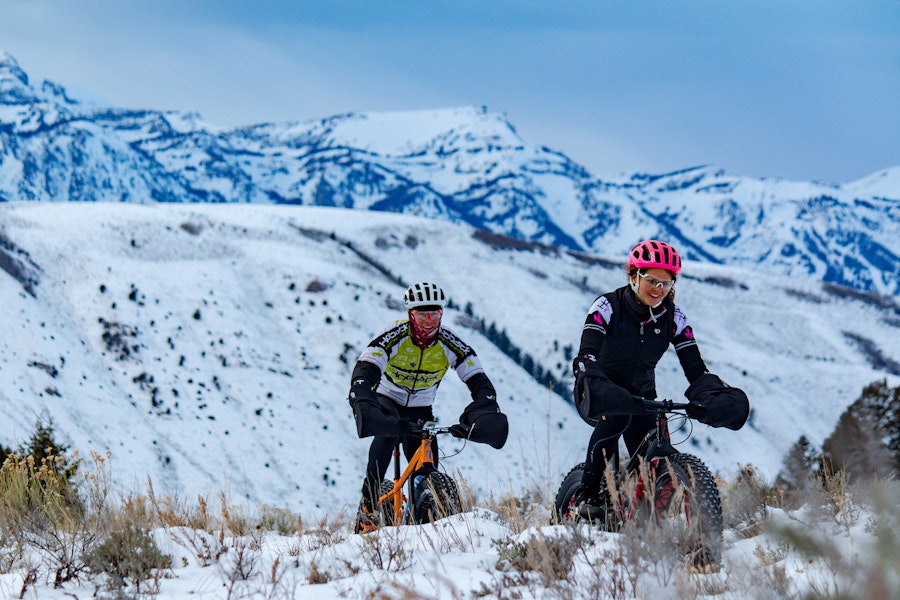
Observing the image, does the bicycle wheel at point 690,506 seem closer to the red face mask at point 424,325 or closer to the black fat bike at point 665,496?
the black fat bike at point 665,496

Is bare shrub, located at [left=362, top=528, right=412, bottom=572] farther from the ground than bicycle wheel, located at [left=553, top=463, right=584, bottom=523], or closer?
closer

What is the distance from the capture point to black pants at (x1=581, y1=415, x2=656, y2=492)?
571 centimetres

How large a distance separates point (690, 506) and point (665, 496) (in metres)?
0.32

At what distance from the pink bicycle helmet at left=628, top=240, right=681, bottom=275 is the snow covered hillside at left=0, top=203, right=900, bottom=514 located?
5.81 ft

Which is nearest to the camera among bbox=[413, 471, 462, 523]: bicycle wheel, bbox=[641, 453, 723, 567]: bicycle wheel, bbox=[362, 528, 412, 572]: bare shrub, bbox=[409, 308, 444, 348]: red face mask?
bbox=[641, 453, 723, 567]: bicycle wheel

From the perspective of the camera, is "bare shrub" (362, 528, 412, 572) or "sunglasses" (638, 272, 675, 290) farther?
"sunglasses" (638, 272, 675, 290)

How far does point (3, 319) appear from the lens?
4734cm

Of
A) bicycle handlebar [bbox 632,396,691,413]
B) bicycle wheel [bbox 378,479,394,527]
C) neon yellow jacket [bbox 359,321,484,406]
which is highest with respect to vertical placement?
neon yellow jacket [bbox 359,321,484,406]

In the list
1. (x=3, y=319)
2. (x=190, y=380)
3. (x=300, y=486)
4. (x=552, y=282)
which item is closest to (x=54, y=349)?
(x=3, y=319)

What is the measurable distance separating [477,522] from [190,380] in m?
A: 52.7

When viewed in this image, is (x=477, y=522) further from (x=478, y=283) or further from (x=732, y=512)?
(x=478, y=283)

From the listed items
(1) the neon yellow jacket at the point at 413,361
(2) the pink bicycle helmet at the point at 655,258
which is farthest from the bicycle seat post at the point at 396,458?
(2) the pink bicycle helmet at the point at 655,258

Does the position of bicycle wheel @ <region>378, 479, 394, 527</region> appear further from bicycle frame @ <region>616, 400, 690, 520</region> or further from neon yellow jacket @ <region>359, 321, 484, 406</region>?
bicycle frame @ <region>616, 400, 690, 520</region>

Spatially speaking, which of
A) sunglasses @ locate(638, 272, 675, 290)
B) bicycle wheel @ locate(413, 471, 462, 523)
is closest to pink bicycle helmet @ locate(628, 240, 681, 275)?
sunglasses @ locate(638, 272, 675, 290)
